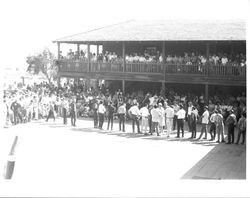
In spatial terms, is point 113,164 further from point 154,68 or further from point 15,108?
point 154,68

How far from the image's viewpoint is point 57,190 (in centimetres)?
942

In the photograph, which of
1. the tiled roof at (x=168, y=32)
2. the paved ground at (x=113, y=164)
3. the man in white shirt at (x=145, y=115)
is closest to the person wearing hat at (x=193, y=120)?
the paved ground at (x=113, y=164)

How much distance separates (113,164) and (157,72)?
45.7ft

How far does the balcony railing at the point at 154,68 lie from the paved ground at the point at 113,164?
271 inches

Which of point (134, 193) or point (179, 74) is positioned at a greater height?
point (179, 74)

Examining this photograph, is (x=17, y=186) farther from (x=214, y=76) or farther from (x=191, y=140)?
(x=214, y=76)

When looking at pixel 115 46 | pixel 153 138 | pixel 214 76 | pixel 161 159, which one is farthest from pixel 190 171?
pixel 115 46

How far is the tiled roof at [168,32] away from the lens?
2573 cm

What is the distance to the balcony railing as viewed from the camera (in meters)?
25.3

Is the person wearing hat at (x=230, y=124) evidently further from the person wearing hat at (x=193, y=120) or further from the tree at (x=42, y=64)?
the tree at (x=42, y=64)

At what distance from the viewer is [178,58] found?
27625 mm

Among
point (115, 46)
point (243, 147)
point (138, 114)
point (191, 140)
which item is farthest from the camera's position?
point (115, 46)

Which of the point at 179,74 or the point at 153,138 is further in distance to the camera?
the point at 179,74

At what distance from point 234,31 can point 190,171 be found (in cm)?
1417
